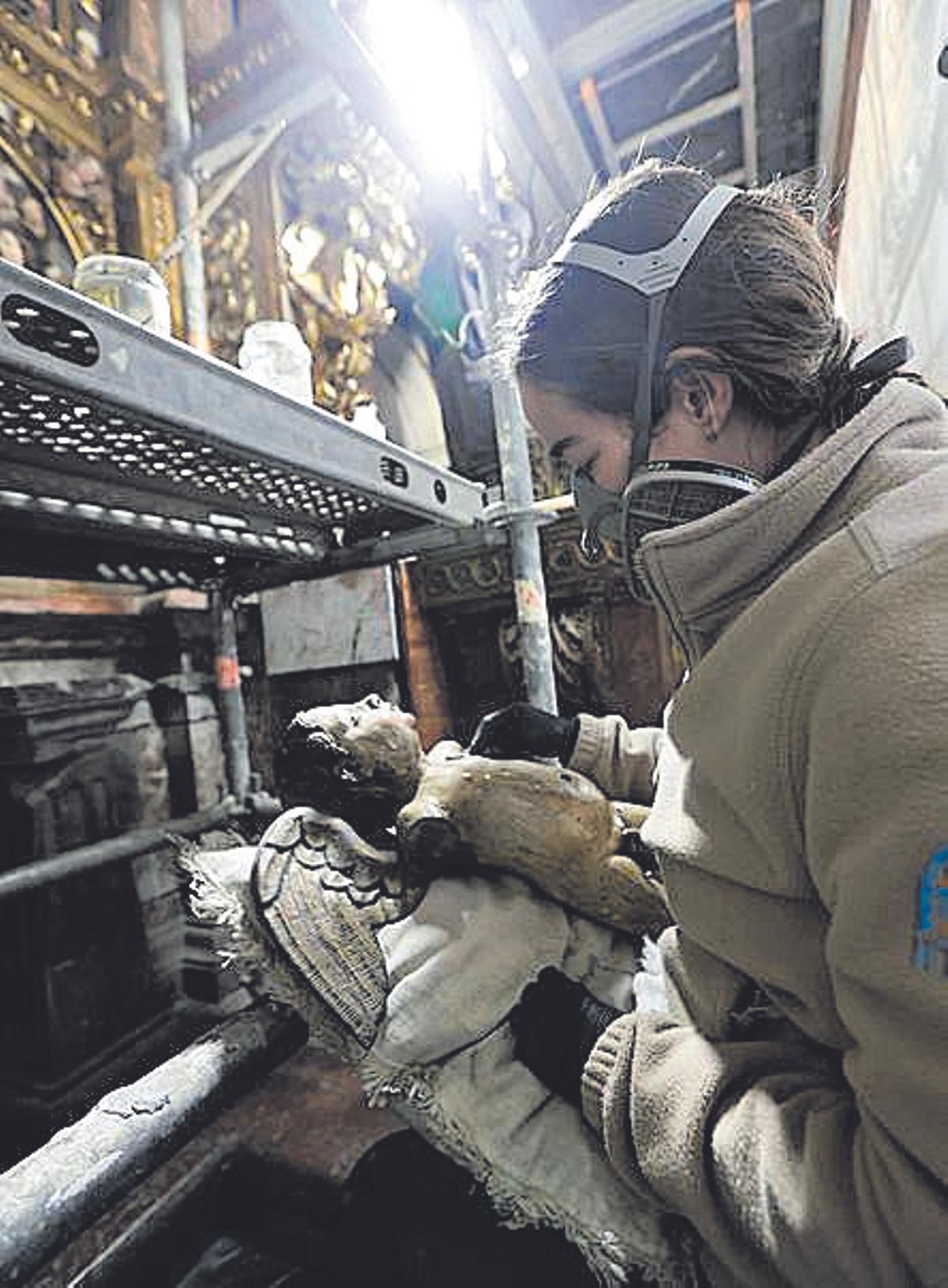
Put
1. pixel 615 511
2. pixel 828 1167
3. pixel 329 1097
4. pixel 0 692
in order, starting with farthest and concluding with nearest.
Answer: pixel 0 692 → pixel 329 1097 → pixel 615 511 → pixel 828 1167

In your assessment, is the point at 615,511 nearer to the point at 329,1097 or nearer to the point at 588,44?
the point at 329,1097

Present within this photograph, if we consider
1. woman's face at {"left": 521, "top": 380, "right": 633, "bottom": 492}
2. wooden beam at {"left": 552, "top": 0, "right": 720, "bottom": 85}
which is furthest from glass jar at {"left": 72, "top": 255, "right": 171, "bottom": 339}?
wooden beam at {"left": 552, "top": 0, "right": 720, "bottom": 85}

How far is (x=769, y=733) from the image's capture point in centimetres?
49

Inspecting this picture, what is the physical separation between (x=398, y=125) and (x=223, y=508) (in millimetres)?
831

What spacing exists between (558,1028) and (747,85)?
9.08 feet

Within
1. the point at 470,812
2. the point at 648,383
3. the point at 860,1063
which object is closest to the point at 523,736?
the point at 470,812

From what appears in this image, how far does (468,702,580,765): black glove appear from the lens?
1173 millimetres

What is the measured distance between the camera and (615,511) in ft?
2.71

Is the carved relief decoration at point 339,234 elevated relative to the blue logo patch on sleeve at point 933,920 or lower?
elevated

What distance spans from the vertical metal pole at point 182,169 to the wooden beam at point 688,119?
151 centimetres

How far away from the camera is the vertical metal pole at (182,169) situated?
81.4 inches

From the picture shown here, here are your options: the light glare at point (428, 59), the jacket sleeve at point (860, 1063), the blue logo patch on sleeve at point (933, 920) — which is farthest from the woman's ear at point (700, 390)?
the light glare at point (428, 59)

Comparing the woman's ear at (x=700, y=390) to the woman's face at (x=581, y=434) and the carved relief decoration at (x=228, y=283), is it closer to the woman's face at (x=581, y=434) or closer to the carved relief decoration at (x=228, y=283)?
the woman's face at (x=581, y=434)

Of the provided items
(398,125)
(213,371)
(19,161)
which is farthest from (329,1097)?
(19,161)
